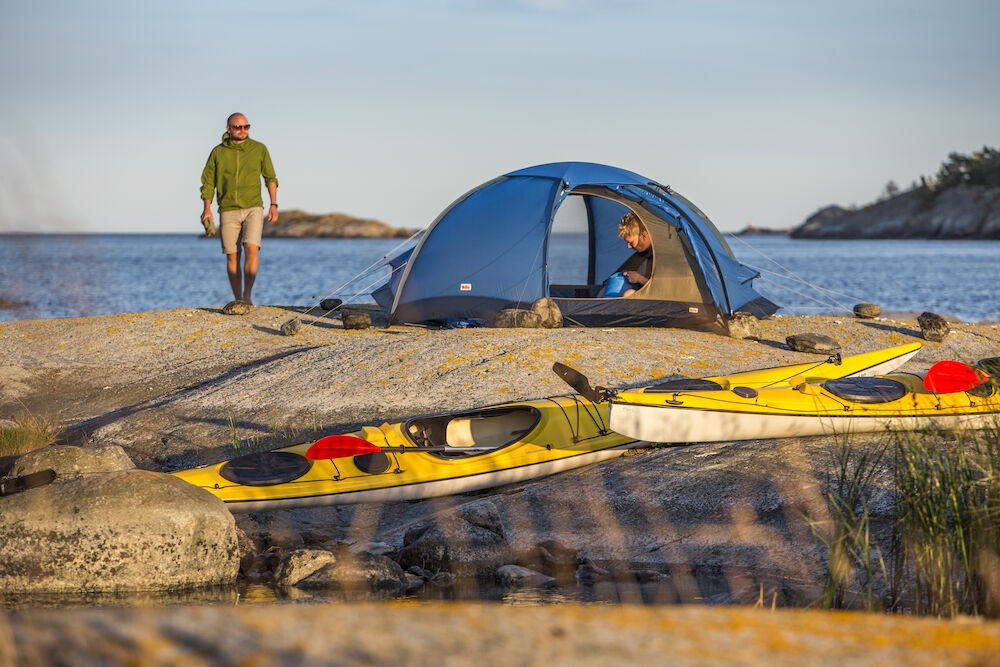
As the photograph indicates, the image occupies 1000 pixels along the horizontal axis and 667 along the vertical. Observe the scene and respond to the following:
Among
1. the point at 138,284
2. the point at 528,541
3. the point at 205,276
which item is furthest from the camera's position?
the point at 205,276

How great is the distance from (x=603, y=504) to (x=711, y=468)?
0.79 metres

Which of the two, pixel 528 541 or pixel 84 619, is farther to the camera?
pixel 528 541

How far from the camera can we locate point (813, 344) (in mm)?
11508

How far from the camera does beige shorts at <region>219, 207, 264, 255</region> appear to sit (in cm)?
1346

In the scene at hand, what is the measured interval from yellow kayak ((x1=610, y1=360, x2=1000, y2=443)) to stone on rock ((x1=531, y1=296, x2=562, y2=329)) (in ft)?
14.5

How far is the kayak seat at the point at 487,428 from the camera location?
798 cm

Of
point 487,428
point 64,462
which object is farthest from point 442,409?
point 64,462

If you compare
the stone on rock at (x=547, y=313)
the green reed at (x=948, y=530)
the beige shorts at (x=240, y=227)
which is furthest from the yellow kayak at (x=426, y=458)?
the beige shorts at (x=240, y=227)

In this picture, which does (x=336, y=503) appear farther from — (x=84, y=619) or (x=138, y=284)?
(x=138, y=284)

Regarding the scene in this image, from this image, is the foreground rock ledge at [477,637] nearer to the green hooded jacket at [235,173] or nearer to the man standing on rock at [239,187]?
the man standing on rock at [239,187]

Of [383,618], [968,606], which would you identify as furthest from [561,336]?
[383,618]

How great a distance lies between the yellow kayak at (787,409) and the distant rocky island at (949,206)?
81.5m

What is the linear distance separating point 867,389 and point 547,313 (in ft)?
16.3

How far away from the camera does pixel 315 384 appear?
33.1 feet
